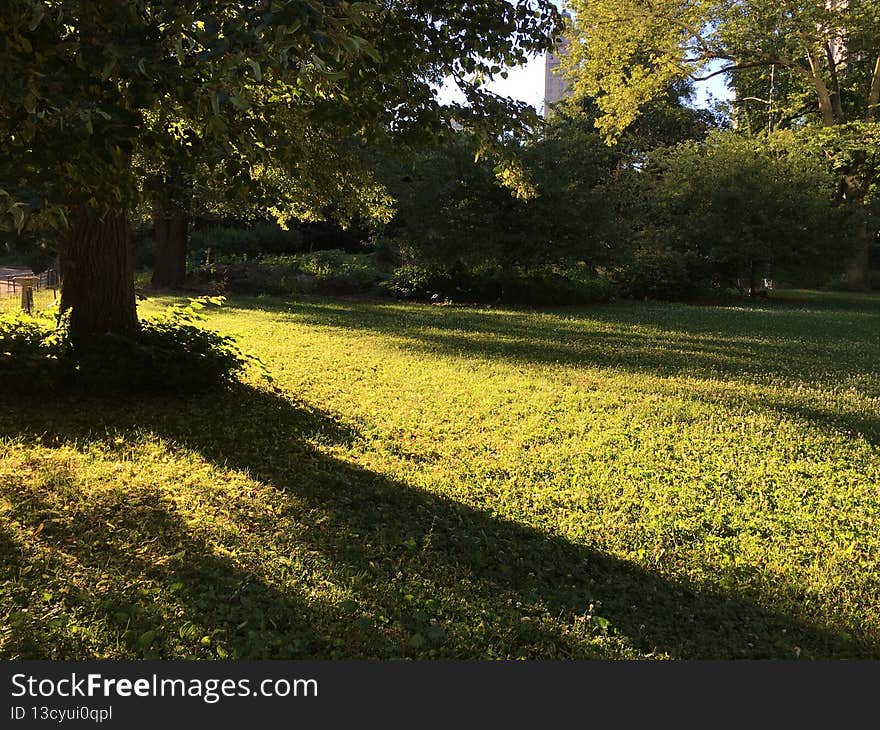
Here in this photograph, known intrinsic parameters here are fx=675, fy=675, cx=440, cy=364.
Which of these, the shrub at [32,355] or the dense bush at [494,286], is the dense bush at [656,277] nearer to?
the dense bush at [494,286]

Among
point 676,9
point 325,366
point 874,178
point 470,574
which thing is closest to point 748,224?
point 676,9

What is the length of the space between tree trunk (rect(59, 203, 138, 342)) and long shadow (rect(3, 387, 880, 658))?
8.25 feet

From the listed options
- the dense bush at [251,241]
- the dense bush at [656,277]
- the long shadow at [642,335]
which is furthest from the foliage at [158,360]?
the dense bush at [251,241]

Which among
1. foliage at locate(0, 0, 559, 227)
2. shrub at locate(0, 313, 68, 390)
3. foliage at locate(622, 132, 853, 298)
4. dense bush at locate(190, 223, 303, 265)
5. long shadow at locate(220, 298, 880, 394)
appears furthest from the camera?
dense bush at locate(190, 223, 303, 265)

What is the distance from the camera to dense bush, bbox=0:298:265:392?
6.07 metres

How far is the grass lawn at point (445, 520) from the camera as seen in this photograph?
3.06m

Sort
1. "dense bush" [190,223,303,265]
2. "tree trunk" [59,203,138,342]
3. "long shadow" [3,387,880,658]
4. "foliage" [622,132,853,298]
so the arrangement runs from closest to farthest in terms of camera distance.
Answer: "long shadow" [3,387,880,658] < "tree trunk" [59,203,138,342] < "foliage" [622,132,853,298] < "dense bush" [190,223,303,265]

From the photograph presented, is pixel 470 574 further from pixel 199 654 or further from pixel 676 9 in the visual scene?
pixel 676 9

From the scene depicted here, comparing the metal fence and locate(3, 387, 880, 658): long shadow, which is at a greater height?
the metal fence

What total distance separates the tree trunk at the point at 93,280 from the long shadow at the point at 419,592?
99.0 inches

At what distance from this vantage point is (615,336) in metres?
12.5

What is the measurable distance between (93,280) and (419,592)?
476cm

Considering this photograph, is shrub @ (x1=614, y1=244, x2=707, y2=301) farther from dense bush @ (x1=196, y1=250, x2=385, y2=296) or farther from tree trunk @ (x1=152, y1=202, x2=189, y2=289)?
tree trunk @ (x1=152, y1=202, x2=189, y2=289)

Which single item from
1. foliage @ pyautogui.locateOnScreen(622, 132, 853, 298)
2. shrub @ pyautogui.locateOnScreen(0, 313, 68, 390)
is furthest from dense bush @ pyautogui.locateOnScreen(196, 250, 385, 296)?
shrub @ pyautogui.locateOnScreen(0, 313, 68, 390)
